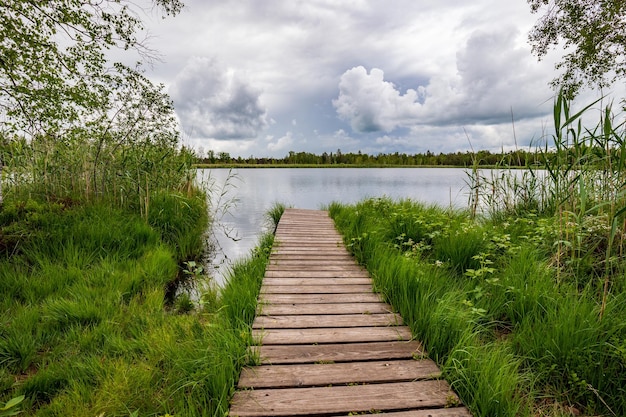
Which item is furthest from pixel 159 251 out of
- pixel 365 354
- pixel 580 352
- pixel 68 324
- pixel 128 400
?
pixel 580 352

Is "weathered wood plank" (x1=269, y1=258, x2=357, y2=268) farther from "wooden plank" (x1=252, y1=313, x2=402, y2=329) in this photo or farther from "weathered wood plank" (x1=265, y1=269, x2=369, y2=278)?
"wooden plank" (x1=252, y1=313, x2=402, y2=329)

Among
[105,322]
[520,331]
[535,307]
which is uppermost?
[535,307]

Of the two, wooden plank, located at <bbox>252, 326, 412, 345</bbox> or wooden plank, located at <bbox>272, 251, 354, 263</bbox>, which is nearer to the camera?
wooden plank, located at <bbox>252, 326, 412, 345</bbox>

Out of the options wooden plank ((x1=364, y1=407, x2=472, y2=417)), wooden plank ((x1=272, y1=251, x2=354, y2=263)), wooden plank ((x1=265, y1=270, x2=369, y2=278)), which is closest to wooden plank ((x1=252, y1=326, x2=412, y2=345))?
wooden plank ((x1=364, y1=407, x2=472, y2=417))

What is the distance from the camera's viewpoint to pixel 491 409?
165 centimetres

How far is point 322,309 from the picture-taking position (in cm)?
287

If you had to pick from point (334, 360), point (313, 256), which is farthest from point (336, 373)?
point (313, 256)

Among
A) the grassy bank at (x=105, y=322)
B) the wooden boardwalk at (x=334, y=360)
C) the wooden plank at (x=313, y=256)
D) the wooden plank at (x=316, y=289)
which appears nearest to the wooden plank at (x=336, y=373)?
the wooden boardwalk at (x=334, y=360)

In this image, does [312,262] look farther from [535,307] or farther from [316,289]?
[535,307]

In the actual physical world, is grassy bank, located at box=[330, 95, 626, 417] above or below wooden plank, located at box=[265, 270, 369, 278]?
above

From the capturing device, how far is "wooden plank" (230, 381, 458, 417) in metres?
1.67

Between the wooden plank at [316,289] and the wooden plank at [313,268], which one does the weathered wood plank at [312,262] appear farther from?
the wooden plank at [316,289]

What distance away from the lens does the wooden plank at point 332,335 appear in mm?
2334

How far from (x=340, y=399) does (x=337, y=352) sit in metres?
0.45
